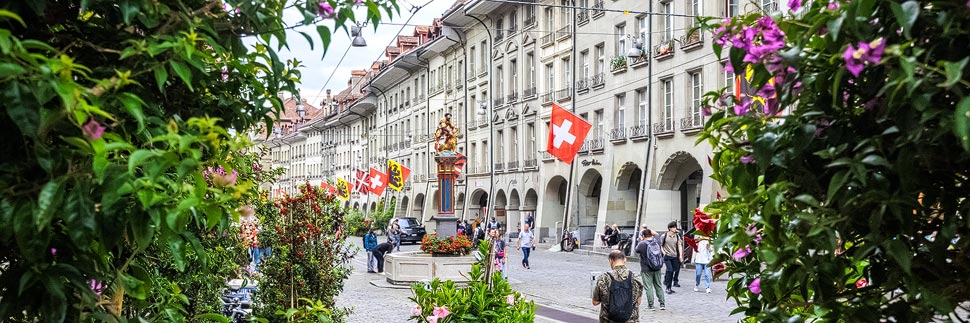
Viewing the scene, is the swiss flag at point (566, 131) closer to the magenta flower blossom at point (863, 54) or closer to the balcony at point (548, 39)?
the balcony at point (548, 39)

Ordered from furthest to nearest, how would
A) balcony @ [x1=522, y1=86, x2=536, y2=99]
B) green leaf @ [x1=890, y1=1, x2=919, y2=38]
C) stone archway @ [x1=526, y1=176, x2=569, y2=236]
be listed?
balcony @ [x1=522, y1=86, x2=536, y2=99]
stone archway @ [x1=526, y1=176, x2=569, y2=236]
green leaf @ [x1=890, y1=1, x2=919, y2=38]

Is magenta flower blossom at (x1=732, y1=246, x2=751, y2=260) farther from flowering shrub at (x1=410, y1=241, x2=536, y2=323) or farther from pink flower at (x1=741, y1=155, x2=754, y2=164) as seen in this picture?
flowering shrub at (x1=410, y1=241, x2=536, y2=323)

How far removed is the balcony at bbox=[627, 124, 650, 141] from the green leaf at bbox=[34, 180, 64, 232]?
37.6 metres

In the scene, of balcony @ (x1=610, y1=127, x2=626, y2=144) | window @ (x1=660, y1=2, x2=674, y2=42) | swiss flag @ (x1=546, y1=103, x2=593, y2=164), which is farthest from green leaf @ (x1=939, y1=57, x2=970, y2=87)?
balcony @ (x1=610, y1=127, x2=626, y2=144)

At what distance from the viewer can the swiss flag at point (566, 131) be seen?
2856 centimetres

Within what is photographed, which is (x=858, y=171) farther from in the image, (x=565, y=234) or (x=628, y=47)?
(x=565, y=234)

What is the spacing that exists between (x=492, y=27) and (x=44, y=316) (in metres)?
54.6

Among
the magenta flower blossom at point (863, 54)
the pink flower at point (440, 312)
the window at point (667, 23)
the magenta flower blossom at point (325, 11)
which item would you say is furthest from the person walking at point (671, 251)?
the magenta flower blossom at point (863, 54)

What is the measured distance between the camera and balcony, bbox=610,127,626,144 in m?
41.6

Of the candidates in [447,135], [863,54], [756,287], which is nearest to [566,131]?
[447,135]

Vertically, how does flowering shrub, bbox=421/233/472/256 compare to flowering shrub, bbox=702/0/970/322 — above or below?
below

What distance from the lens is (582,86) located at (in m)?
45.9

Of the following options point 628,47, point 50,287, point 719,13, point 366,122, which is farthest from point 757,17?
point 366,122

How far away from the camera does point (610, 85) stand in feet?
140
